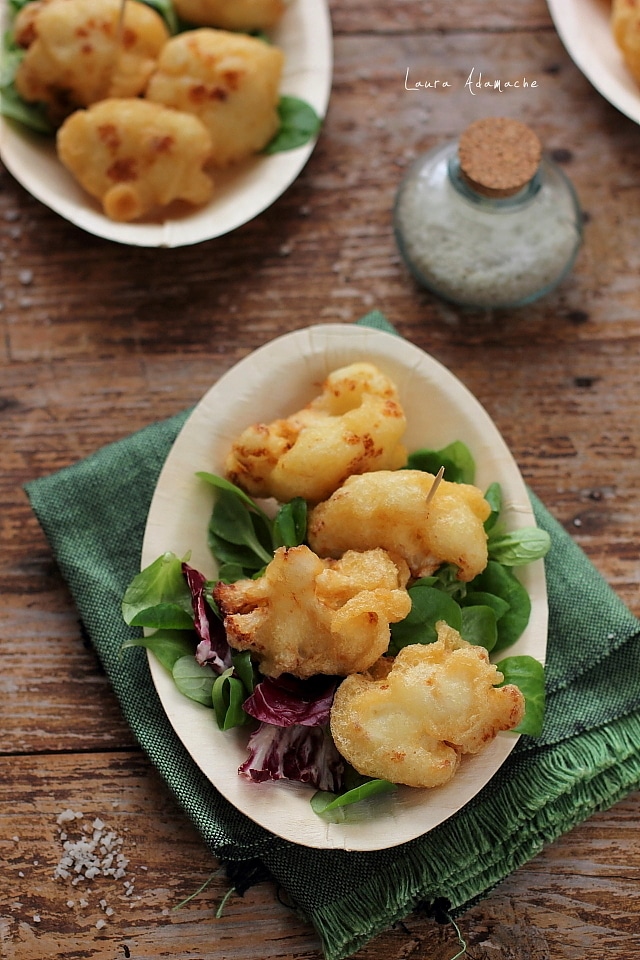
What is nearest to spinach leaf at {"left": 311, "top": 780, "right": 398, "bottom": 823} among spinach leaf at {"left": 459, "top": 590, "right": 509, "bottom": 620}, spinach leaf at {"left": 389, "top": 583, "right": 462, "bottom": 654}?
spinach leaf at {"left": 389, "top": 583, "right": 462, "bottom": 654}

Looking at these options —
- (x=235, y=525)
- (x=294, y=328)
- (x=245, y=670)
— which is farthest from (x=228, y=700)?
(x=294, y=328)

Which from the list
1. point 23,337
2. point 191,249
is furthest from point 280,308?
point 23,337

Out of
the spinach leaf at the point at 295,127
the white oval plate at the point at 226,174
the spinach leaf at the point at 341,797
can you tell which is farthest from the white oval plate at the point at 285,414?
the spinach leaf at the point at 295,127

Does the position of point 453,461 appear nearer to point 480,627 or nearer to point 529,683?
point 480,627

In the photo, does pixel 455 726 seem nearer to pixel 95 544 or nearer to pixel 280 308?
pixel 95 544

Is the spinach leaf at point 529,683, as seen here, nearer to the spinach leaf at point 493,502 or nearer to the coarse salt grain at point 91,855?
the spinach leaf at point 493,502

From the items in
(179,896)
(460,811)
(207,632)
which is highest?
(207,632)
